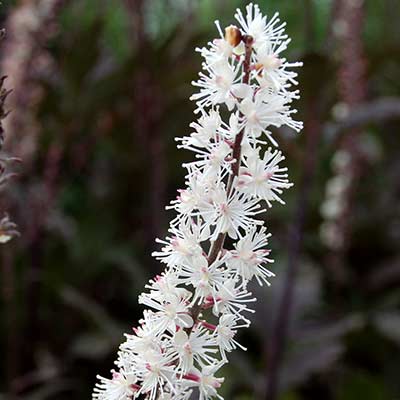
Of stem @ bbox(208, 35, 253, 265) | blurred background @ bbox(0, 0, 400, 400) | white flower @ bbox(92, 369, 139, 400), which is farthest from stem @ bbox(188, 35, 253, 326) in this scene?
blurred background @ bbox(0, 0, 400, 400)

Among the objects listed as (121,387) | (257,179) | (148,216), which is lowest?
(121,387)

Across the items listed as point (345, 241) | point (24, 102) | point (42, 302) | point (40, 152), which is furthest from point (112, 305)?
point (24, 102)

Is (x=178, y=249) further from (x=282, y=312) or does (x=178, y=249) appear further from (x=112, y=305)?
(x=112, y=305)

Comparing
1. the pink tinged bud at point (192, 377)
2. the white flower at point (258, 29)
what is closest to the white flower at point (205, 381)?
the pink tinged bud at point (192, 377)

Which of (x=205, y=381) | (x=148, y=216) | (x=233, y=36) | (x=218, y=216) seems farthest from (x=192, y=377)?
(x=148, y=216)

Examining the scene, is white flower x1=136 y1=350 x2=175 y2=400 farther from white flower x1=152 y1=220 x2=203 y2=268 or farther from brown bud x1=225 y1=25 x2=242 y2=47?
brown bud x1=225 y1=25 x2=242 y2=47

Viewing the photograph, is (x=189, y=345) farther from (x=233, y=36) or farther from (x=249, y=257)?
(x=233, y=36)
